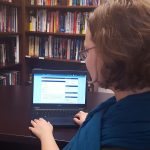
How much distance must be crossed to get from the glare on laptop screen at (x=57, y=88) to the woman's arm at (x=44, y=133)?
0.59 ft

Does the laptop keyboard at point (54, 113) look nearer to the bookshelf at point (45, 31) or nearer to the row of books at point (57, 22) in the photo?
the bookshelf at point (45, 31)

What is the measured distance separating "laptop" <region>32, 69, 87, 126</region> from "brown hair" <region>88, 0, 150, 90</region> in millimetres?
680

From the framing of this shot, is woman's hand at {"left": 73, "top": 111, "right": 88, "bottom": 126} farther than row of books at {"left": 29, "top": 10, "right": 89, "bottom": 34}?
No

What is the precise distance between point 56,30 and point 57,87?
200 centimetres

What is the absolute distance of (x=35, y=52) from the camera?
3.52m

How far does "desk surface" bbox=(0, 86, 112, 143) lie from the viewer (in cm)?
121

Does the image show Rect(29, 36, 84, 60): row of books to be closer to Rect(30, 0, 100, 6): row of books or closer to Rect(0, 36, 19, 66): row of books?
Rect(0, 36, 19, 66): row of books

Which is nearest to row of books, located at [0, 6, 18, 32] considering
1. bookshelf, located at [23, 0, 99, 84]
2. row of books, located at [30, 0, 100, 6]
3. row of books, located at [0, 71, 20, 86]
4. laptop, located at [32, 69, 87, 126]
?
bookshelf, located at [23, 0, 99, 84]

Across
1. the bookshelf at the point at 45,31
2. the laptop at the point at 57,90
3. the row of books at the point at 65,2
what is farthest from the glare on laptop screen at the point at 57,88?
the row of books at the point at 65,2

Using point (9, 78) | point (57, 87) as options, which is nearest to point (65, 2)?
point (9, 78)

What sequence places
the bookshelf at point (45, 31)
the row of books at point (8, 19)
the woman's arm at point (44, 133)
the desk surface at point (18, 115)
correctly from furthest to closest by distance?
1. the bookshelf at point (45, 31)
2. the row of books at point (8, 19)
3. the desk surface at point (18, 115)
4. the woman's arm at point (44, 133)

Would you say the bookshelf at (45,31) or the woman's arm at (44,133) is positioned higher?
the bookshelf at (45,31)

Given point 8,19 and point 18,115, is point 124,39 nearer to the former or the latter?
point 18,115

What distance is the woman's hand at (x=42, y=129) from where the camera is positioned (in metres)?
1.15
